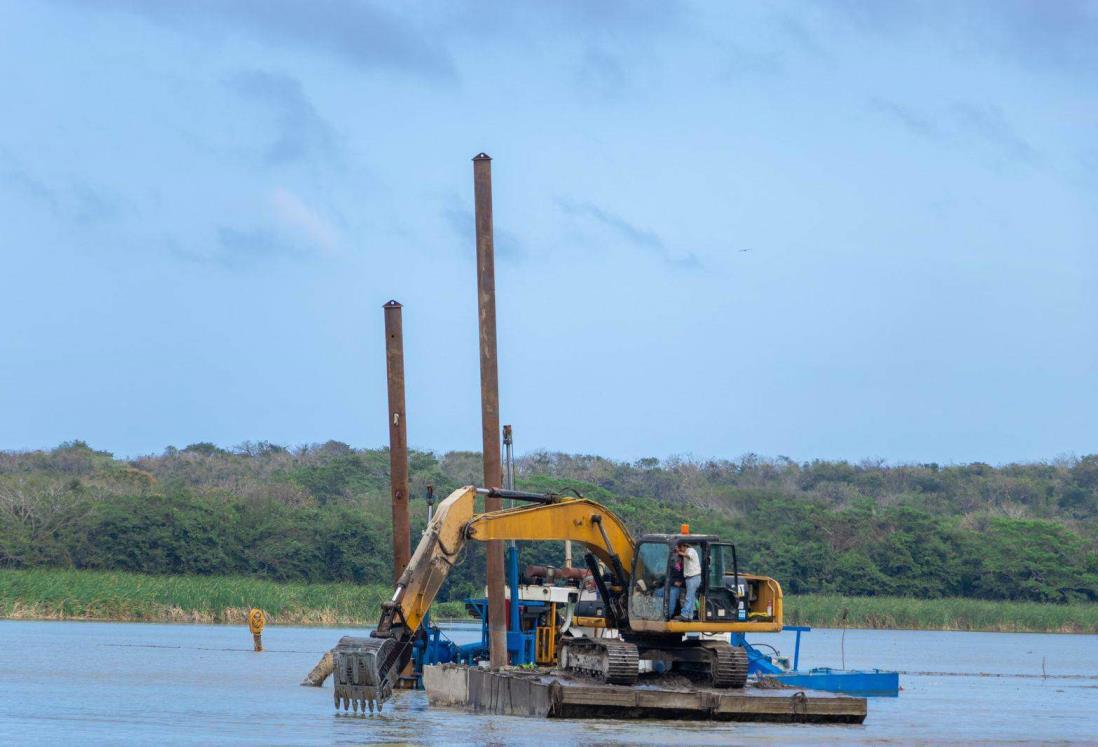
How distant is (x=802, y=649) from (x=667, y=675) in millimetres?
37382

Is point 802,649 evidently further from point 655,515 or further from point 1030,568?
point 1030,568

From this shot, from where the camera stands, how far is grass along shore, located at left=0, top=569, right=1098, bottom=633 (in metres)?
66.8

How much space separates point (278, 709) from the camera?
104 feet

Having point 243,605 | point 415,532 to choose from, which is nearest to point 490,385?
point 243,605

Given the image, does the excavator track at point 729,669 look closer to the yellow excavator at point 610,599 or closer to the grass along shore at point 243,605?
the yellow excavator at point 610,599

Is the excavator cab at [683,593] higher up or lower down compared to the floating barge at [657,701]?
higher up

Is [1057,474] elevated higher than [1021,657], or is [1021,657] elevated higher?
[1057,474]

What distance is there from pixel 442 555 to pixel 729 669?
4695 mm

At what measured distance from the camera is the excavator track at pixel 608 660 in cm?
2747

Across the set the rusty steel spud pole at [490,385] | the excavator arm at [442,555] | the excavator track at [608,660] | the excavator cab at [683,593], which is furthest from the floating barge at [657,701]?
the rusty steel spud pole at [490,385]

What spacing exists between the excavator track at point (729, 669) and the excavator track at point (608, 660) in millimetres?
1521

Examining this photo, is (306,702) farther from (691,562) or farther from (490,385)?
(691,562)

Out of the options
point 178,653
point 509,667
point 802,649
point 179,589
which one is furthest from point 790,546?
point 509,667

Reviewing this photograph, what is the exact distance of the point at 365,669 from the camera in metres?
27.2
